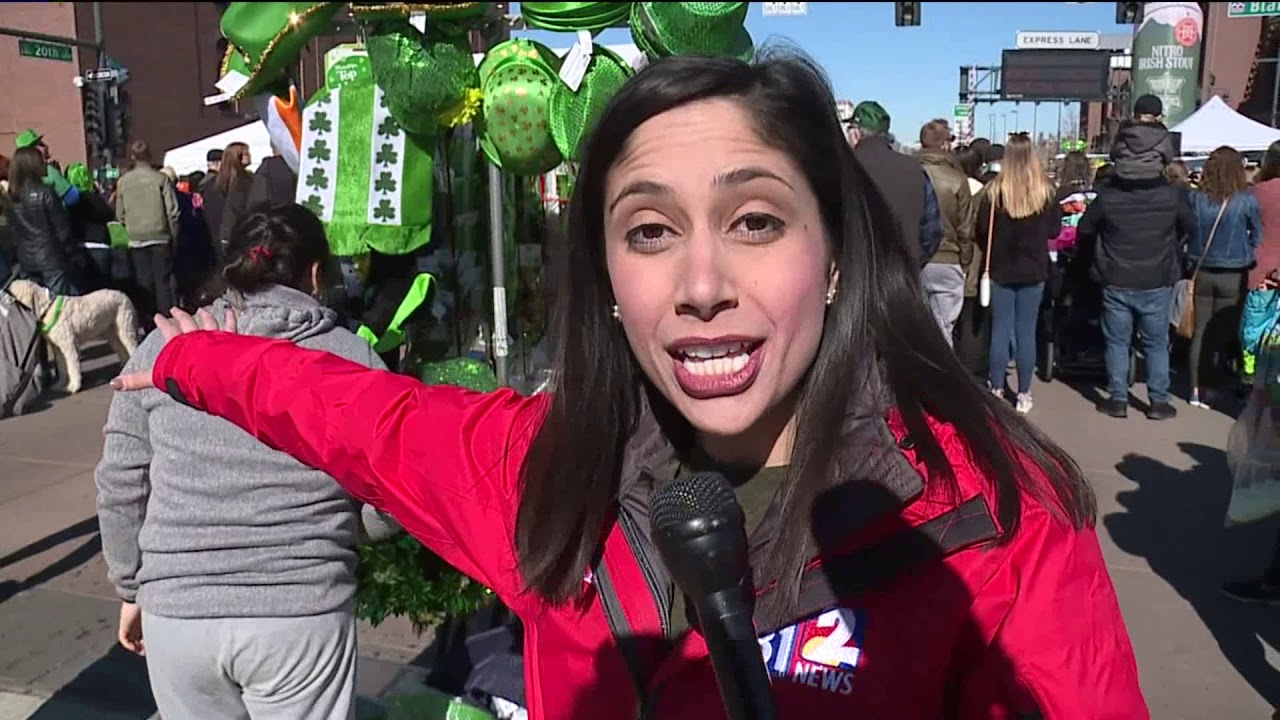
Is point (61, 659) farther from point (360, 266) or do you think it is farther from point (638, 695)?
point (638, 695)

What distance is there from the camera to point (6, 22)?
13328 millimetres

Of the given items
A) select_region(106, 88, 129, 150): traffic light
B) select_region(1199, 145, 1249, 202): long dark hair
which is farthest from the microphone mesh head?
select_region(106, 88, 129, 150): traffic light

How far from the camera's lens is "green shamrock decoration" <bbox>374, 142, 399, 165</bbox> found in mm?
3928

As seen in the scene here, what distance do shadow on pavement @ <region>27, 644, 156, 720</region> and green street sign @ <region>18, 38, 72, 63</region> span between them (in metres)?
7.26

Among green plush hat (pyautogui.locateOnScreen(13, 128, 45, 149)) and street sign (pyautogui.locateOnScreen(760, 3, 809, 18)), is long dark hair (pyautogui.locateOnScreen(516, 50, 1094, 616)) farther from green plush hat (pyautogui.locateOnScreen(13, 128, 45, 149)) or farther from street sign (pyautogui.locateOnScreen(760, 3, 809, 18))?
street sign (pyautogui.locateOnScreen(760, 3, 809, 18))

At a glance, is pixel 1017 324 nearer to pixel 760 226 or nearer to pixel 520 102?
pixel 520 102

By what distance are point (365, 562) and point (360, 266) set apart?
1.60 metres

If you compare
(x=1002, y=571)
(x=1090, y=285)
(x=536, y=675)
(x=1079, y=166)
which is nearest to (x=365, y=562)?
(x=536, y=675)

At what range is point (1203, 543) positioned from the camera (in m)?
4.93

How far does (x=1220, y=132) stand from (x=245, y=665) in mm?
15325

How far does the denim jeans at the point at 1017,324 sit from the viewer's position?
7.32 metres

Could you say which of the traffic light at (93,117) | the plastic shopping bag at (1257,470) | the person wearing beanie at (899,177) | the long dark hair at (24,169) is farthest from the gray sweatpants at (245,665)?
the traffic light at (93,117)

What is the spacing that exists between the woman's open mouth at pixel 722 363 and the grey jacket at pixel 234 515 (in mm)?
1295

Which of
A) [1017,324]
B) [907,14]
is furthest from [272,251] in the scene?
[907,14]
